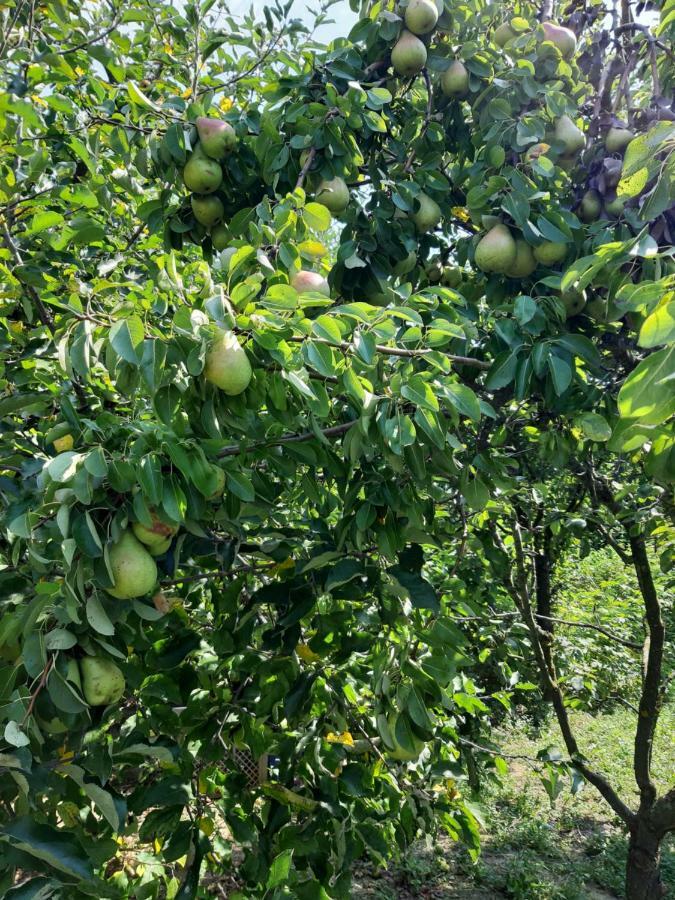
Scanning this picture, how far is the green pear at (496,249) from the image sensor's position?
5.87 ft

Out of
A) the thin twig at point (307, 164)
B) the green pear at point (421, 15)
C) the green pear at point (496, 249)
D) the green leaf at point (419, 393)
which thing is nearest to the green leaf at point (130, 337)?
the green leaf at point (419, 393)

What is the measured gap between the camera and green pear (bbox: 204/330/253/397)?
3.76ft

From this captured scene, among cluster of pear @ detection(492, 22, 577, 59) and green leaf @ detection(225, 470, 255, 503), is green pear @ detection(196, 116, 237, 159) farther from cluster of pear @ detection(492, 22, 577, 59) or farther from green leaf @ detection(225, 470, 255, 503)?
green leaf @ detection(225, 470, 255, 503)

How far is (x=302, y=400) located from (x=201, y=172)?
3.17ft

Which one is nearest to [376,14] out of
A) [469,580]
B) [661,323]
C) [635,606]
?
[661,323]

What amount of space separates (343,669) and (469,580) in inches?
52.2

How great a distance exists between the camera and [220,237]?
215cm

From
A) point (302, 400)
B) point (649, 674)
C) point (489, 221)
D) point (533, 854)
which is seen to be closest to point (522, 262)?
point (489, 221)

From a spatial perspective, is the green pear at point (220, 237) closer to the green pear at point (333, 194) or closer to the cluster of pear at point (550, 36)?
the green pear at point (333, 194)

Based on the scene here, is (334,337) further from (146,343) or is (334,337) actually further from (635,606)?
(635,606)

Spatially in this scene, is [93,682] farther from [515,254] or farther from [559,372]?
[515,254]

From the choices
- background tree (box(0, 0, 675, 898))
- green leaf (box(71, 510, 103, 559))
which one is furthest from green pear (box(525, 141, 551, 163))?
green leaf (box(71, 510, 103, 559))

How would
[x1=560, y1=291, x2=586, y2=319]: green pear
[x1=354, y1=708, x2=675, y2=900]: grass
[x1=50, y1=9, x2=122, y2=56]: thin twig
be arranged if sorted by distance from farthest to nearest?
[x1=354, y1=708, x2=675, y2=900]: grass
[x1=50, y1=9, x2=122, y2=56]: thin twig
[x1=560, y1=291, x2=586, y2=319]: green pear

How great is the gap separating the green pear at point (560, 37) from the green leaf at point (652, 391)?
1.54m
